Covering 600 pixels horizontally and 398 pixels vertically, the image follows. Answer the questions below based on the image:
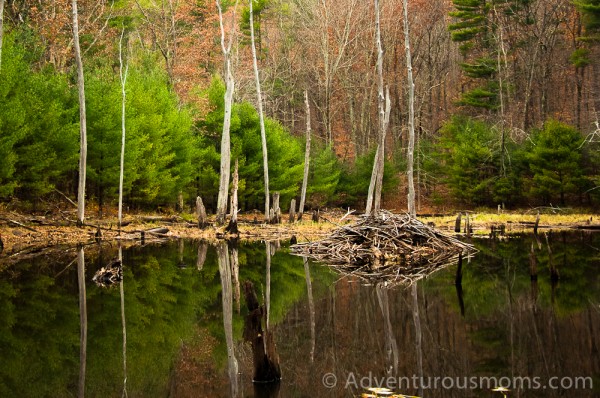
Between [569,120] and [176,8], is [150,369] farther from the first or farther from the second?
[569,120]

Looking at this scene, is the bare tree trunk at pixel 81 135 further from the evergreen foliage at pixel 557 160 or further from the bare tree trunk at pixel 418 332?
the evergreen foliage at pixel 557 160

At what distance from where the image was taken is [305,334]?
865 cm

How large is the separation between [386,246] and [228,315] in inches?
324

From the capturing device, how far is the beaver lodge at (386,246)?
55.2 ft

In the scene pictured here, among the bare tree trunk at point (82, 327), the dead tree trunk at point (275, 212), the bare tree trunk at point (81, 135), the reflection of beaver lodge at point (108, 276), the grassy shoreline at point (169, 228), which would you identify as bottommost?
the bare tree trunk at point (82, 327)

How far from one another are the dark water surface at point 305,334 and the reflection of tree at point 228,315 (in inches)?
1.2

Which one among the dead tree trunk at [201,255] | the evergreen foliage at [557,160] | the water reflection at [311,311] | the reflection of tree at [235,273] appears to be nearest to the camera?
the water reflection at [311,311]

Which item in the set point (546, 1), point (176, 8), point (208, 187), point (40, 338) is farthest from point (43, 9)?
point (546, 1)

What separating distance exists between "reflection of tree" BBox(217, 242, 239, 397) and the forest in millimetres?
11044

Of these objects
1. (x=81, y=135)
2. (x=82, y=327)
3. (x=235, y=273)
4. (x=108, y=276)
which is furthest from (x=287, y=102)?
(x=82, y=327)

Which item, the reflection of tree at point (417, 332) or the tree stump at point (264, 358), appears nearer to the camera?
the tree stump at point (264, 358)

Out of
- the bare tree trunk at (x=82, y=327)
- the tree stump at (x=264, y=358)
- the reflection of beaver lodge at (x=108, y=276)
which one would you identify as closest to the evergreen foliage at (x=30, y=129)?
the bare tree trunk at (x=82, y=327)

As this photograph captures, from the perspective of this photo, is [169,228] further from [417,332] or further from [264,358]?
[264,358]

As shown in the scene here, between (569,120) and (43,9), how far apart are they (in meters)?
35.7
